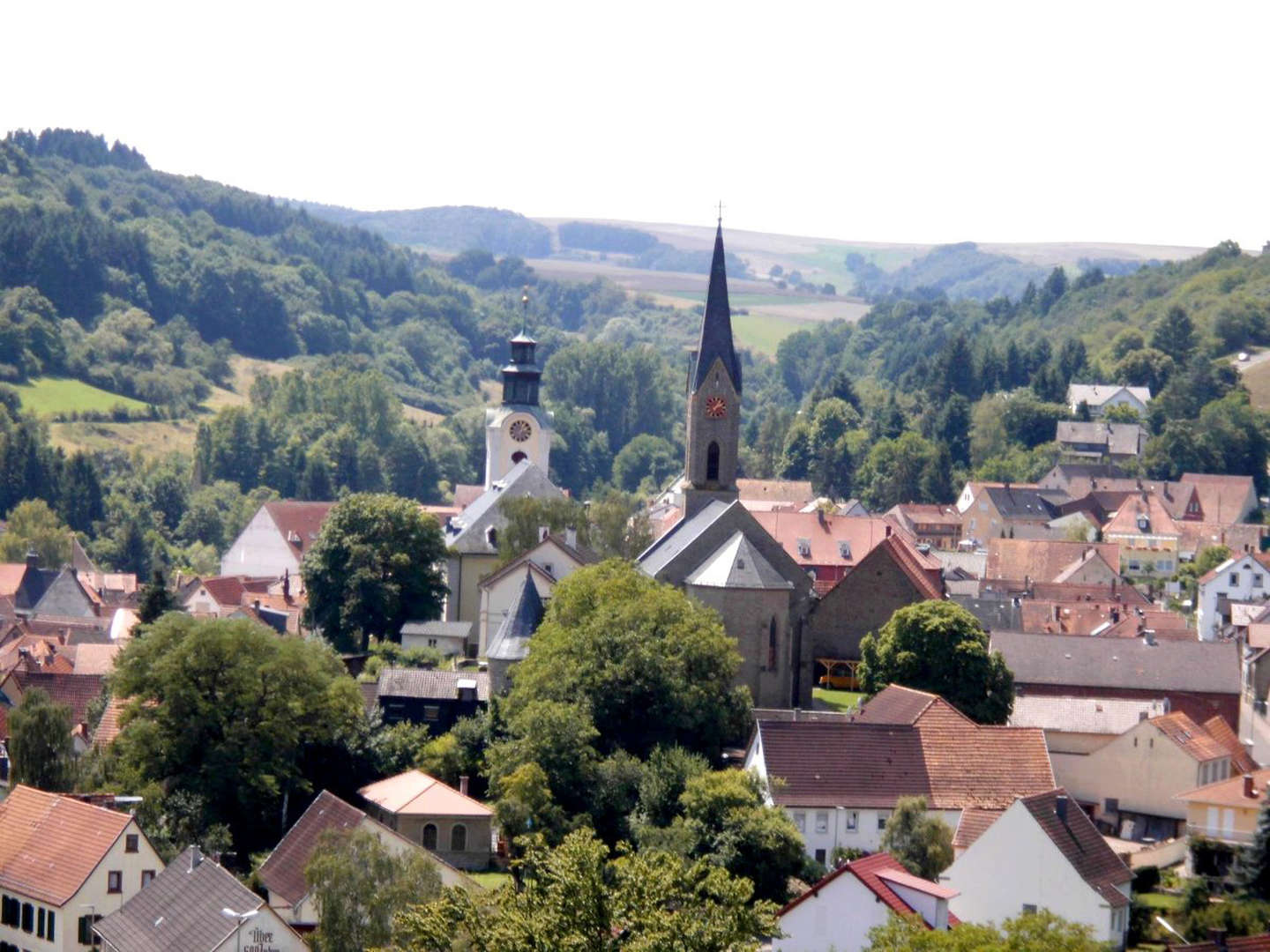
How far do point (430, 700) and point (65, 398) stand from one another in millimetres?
111795

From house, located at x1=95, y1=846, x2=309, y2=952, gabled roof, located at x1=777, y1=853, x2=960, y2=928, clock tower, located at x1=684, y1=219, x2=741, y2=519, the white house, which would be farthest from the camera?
the white house

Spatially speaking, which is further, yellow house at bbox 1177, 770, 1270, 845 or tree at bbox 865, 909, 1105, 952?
yellow house at bbox 1177, 770, 1270, 845

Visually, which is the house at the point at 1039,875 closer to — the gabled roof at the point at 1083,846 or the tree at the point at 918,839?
the gabled roof at the point at 1083,846

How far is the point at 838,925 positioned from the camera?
159 feet

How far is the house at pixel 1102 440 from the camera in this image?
151750 mm

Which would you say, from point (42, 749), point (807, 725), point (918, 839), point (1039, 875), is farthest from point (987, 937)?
point (42, 749)

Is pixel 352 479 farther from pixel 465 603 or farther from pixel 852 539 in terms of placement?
pixel 465 603

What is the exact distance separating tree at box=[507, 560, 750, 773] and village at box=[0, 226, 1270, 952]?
1.26 metres

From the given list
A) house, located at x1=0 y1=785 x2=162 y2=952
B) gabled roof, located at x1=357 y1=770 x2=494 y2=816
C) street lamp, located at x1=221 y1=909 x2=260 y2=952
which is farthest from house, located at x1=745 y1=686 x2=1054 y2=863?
house, located at x1=0 y1=785 x2=162 y2=952

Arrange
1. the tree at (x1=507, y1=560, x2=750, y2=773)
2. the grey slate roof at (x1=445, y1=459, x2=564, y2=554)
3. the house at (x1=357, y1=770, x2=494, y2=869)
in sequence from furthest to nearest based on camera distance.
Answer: the grey slate roof at (x1=445, y1=459, x2=564, y2=554) < the tree at (x1=507, y1=560, x2=750, y2=773) < the house at (x1=357, y1=770, x2=494, y2=869)

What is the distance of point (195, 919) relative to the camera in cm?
4872

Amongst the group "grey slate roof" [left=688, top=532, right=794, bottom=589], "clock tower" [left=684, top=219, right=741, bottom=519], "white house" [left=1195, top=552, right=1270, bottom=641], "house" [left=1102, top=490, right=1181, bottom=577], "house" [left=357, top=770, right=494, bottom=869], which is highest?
"clock tower" [left=684, top=219, right=741, bottom=519]

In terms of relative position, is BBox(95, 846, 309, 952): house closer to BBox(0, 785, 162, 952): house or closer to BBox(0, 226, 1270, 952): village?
BBox(0, 226, 1270, 952): village

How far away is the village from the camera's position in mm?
50594
